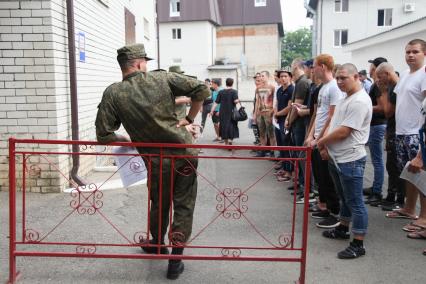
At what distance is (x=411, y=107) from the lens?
473 cm

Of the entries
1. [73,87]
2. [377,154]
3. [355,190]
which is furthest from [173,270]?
[73,87]

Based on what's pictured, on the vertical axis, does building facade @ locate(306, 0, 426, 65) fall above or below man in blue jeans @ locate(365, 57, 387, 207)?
above

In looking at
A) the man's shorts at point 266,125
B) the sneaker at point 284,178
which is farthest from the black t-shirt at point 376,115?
the man's shorts at point 266,125

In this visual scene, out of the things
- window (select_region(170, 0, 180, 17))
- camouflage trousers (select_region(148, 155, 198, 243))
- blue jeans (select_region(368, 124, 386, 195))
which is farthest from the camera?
window (select_region(170, 0, 180, 17))

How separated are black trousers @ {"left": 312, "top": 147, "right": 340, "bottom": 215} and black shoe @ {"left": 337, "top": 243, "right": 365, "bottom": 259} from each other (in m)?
0.99

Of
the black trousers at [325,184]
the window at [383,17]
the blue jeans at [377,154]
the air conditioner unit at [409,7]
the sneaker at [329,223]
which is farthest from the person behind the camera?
the window at [383,17]

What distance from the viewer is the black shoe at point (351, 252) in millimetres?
4055

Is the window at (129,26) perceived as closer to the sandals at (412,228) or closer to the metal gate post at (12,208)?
the metal gate post at (12,208)

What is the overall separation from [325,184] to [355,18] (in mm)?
31646

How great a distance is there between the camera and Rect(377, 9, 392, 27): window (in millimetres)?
33781

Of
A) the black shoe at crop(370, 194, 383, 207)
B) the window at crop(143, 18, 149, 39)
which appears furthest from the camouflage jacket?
the window at crop(143, 18, 149, 39)

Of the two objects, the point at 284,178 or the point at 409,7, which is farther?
the point at 409,7

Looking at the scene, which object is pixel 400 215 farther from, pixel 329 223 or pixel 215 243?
pixel 215 243

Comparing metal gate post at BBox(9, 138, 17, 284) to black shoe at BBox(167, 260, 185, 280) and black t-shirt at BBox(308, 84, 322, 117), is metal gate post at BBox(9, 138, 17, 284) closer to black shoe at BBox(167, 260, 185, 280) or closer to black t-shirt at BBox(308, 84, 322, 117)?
black shoe at BBox(167, 260, 185, 280)
